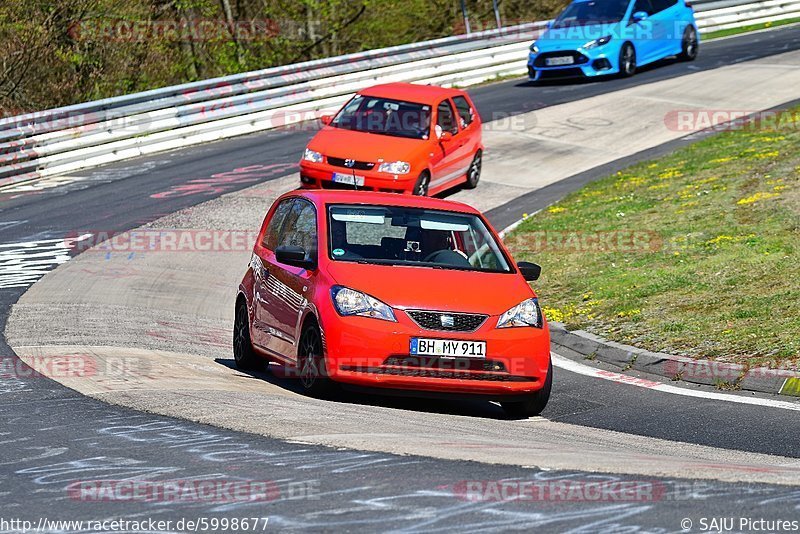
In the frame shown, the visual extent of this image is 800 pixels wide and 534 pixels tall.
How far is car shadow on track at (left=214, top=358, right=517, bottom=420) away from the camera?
9773 millimetres

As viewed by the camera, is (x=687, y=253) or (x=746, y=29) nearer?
(x=687, y=253)

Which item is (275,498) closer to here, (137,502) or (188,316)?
(137,502)

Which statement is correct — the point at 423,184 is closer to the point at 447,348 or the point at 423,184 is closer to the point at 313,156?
the point at 313,156

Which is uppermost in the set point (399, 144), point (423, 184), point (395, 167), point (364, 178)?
point (399, 144)

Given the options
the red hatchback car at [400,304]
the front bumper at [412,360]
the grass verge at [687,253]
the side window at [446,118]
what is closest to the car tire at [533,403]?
the red hatchback car at [400,304]

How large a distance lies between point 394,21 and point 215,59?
6.84 meters

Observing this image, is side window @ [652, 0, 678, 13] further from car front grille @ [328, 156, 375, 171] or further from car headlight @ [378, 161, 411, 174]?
car front grille @ [328, 156, 375, 171]

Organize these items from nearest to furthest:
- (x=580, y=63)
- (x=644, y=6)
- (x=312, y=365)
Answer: (x=312, y=365)
(x=580, y=63)
(x=644, y=6)

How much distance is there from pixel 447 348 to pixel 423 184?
11.0 metres

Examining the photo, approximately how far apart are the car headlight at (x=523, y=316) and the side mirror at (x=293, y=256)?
5.23 ft

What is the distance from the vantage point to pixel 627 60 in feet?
107

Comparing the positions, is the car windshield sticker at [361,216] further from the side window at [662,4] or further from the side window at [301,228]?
A: the side window at [662,4]

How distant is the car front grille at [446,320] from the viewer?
9320 millimetres

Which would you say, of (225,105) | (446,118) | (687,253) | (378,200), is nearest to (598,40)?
(225,105)
